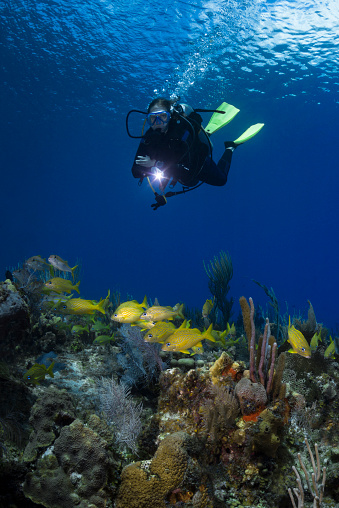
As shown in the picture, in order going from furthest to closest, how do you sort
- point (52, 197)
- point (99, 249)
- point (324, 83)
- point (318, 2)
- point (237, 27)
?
point (99, 249) < point (52, 197) < point (324, 83) < point (237, 27) < point (318, 2)

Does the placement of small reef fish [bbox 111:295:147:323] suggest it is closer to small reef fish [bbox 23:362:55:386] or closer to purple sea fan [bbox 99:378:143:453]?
purple sea fan [bbox 99:378:143:453]

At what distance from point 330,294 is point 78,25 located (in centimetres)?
12539

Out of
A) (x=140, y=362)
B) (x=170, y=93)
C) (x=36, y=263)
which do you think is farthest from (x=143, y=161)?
(x=170, y=93)

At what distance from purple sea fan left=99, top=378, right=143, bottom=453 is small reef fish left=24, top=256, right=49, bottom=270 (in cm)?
334

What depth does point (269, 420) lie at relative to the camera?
2551 millimetres

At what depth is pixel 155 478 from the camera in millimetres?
2350

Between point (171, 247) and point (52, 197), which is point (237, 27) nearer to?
point (52, 197)

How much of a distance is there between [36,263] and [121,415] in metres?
3.99

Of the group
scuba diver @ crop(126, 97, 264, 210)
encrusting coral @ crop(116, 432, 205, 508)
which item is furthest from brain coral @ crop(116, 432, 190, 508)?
scuba diver @ crop(126, 97, 264, 210)

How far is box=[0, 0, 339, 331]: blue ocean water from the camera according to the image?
17297mm

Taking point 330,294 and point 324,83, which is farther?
point 330,294

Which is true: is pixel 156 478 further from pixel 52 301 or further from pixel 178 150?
pixel 178 150

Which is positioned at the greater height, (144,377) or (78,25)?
(78,25)

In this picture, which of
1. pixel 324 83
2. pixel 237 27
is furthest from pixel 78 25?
pixel 324 83
